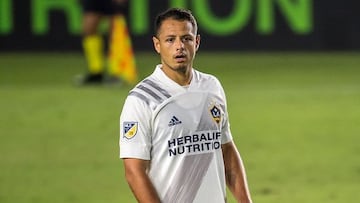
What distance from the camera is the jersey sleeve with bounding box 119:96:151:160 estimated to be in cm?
455

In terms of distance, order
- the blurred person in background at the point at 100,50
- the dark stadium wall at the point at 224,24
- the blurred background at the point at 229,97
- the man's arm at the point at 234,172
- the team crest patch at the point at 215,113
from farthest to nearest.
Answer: the dark stadium wall at the point at 224,24
the blurred person in background at the point at 100,50
the blurred background at the point at 229,97
the man's arm at the point at 234,172
the team crest patch at the point at 215,113

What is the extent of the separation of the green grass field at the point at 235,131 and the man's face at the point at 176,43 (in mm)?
3205

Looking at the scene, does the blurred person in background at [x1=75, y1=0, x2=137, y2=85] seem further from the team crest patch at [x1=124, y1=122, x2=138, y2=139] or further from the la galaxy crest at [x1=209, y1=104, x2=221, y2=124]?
the team crest patch at [x1=124, y1=122, x2=138, y2=139]

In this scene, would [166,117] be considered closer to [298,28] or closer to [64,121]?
[64,121]

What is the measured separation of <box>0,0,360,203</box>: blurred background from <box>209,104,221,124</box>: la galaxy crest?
10.00 ft

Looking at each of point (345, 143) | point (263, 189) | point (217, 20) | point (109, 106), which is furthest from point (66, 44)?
point (263, 189)

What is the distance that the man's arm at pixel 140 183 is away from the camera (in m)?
4.53

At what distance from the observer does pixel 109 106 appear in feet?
38.3

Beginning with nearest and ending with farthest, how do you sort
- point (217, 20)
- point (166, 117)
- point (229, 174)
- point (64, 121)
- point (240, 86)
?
point (166, 117) → point (229, 174) → point (64, 121) → point (240, 86) → point (217, 20)

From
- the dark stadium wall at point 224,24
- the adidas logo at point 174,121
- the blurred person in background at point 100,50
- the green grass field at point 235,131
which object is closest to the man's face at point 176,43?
the adidas logo at point 174,121

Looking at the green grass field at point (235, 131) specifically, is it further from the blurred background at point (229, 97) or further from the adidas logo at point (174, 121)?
the adidas logo at point (174, 121)

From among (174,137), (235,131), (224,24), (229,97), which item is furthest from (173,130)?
(224,24)

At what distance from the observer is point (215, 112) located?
15.4 feet

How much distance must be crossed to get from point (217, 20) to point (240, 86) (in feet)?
11.4
